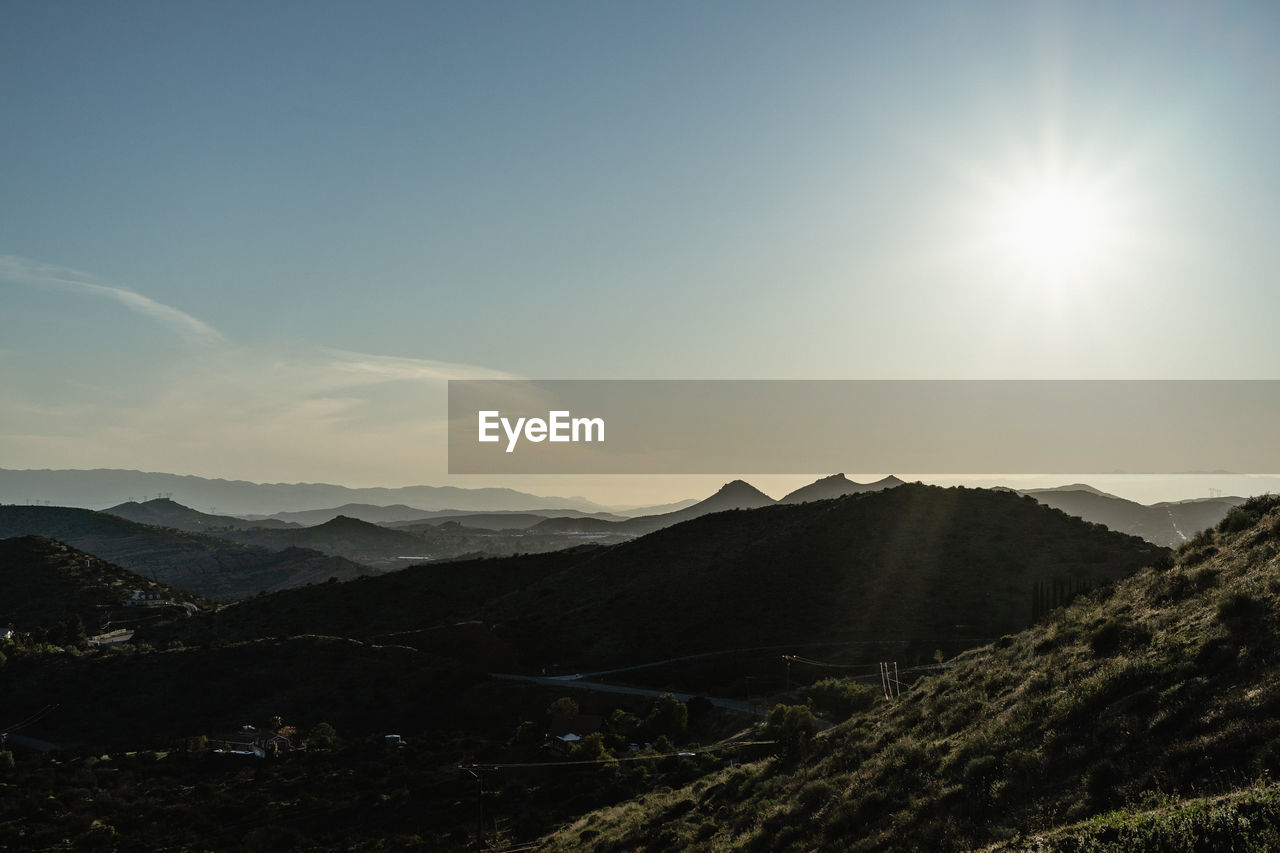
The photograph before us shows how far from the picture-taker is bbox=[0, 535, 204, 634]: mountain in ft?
379

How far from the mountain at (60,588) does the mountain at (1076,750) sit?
118001 mm

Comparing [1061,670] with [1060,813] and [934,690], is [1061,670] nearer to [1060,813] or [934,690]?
[934,690]

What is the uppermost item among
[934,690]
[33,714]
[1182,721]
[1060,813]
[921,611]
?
[1182,721]

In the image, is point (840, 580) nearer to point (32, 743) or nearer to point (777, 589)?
point (777, 589)

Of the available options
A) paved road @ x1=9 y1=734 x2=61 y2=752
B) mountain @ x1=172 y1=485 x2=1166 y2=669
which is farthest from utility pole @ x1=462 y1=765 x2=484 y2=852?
paved road @ x1=9 y1=734 x2=61 y2=752

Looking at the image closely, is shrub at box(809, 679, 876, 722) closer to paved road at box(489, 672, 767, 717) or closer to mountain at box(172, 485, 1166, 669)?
paved road at box(489, 672, 767, 717)

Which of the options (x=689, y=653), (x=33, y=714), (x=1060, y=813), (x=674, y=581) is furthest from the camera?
(x=674, y=581)

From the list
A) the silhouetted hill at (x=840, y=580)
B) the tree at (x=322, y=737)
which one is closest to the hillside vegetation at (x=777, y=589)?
the silhouetted hill at (x=840, y=580)

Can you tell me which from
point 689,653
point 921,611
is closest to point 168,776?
point 689,653

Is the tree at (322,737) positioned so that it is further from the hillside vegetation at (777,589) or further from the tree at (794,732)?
the tree at (794,732)

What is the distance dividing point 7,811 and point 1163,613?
56455 mm

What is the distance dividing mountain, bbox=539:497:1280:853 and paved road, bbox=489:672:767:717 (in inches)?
1026

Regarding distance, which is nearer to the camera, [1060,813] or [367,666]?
[1060,813]

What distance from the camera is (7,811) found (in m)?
42.1
